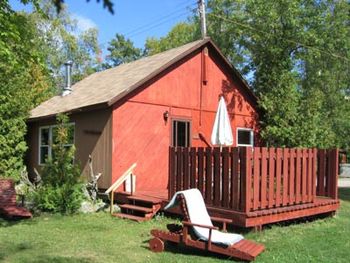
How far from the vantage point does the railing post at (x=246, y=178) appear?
9227 millimetres

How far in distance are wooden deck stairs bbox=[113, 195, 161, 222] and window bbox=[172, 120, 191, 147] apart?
127 inches

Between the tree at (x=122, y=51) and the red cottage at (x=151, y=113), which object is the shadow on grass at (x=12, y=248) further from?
the tree at (x=122, y=51)

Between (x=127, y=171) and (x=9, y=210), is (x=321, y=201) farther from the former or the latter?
(x=9, y=210)

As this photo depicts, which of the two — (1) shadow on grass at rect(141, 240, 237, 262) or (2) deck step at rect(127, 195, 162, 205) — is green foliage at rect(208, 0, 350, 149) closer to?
(2) deck step at rect(127, 195, 162, 205)

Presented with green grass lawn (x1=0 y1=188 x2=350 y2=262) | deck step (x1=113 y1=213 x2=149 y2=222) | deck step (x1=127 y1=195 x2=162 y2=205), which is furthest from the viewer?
deck step (x1=127 y1=195 x2=162 y2=205)

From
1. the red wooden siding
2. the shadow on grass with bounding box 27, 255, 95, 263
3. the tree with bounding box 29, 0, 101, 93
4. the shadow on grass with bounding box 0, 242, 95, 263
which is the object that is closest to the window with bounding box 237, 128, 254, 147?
the red wooden siding

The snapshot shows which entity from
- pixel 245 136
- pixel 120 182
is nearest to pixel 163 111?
pixel 120 182

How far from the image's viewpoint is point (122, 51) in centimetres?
5503

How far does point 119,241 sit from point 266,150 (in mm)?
3323

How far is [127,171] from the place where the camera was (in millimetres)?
13273

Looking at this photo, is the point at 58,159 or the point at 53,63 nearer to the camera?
the point at 58,159

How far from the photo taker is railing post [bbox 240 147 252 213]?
30.3 ft

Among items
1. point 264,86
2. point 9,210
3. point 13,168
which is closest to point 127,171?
point 9,210

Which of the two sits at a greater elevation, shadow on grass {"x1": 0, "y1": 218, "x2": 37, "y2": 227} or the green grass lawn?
the green grass lawn
